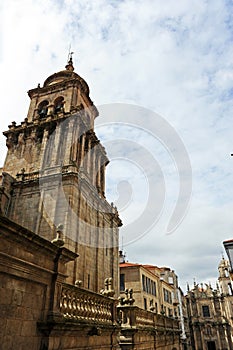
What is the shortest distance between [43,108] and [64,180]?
12.3 metres

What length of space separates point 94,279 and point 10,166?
12563 millimetres

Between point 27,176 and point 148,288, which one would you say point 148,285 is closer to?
point 148,288

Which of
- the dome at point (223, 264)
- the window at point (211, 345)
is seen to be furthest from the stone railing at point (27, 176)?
the dome at point (223, 264)

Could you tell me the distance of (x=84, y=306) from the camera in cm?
853

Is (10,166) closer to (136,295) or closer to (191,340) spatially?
(136,295)

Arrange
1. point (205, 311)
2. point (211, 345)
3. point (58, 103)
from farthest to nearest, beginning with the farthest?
point (205, 311) < point (211, 345) < point (58, 103)

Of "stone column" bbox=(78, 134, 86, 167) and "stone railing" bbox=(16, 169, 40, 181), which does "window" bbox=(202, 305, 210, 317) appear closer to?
"stone column" bbox=(78, 134, 86, 167)

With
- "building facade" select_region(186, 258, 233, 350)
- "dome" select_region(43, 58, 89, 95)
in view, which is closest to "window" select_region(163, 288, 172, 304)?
"building facade" select_region(186, 258, 233, 350)

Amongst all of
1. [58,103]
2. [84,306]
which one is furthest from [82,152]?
[84,306]

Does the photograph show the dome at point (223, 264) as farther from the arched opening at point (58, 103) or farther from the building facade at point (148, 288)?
the arched opening at point (58, 103)

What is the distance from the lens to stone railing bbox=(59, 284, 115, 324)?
756cm

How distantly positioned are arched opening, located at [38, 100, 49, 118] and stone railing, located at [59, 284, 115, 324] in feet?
72.7

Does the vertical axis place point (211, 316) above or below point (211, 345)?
above

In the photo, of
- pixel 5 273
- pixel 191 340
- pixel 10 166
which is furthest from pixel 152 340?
pixel 191 340
